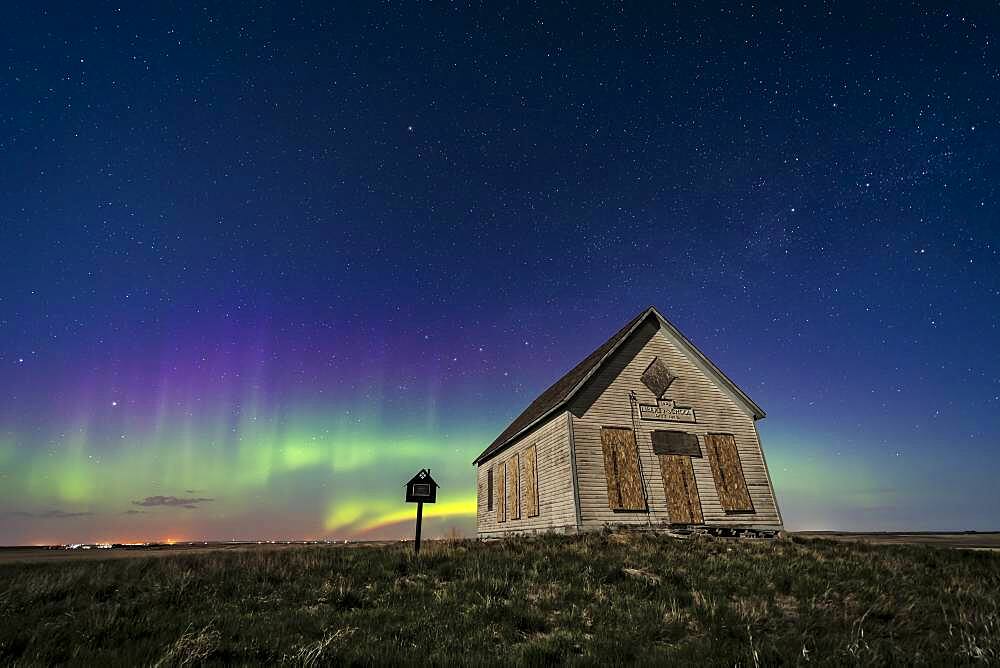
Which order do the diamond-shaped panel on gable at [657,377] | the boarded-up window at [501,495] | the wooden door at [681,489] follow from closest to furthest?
the wooden door at [681,489]
the diamond-shaped panel on gable at [657,377]
the boarded-up window at [501,495]

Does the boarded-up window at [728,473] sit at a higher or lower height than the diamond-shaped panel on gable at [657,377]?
lower

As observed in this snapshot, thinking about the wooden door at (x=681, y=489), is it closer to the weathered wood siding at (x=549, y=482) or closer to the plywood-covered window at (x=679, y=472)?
the plywood-covered window at (x=679, y=472)

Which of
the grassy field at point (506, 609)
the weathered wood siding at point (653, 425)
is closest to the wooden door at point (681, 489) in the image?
the weathered wood siding at point (653, 425)

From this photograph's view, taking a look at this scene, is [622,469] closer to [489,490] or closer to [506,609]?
[489,490]

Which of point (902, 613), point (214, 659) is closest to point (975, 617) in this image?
point (902, 613)

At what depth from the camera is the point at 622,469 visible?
18.0 m

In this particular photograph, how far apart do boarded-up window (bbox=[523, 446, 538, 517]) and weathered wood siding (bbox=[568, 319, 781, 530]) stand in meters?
3.51

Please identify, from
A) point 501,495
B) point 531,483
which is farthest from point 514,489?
point 531,483

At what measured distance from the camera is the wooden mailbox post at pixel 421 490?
14.7 metres

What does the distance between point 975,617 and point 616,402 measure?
12007 millimetres

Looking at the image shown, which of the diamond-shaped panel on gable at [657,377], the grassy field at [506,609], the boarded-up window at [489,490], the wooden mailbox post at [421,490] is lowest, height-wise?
the grassy field at [506,609]

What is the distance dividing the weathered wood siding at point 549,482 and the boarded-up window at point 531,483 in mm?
90

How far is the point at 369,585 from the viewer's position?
30.4ft

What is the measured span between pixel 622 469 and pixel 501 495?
8.08 meters
